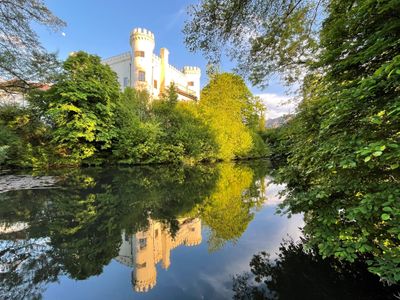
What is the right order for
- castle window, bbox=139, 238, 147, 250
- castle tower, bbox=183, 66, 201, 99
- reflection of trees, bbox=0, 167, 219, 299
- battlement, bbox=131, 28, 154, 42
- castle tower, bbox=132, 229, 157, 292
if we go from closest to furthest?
castle tower, bbox=132, 229, 157, 292 < reflection of trees, bbox=0, 167, 219, 299 < castle window, bbox=139, 238, 147, 250 < battlement, bbox=131, 28, 154, 42 < castle tower, bbox=183, 66, 201, 99

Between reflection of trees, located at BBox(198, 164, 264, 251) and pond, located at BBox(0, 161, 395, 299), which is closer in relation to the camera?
pond, located at BBox(0, 161, 395, 299)

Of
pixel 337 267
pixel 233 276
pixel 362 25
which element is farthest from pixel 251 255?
pixel 362 25

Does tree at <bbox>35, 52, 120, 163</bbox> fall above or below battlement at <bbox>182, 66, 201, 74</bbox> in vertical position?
below

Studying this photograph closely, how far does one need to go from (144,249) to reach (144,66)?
2895cm

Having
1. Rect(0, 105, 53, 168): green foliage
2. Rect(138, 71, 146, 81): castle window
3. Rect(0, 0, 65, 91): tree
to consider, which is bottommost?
Rect(0, 105, 53, 168): green foliage

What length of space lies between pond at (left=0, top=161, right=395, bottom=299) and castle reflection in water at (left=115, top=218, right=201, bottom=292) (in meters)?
0.01

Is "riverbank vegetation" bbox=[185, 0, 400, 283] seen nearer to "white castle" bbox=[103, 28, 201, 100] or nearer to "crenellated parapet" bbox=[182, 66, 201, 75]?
"white castle" bbox=[103, 28, 201, 100]

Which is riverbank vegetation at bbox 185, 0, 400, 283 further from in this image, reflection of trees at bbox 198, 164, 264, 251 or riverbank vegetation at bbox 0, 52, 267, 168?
riverbank vegetation at bbox 0, 52, 267, 168

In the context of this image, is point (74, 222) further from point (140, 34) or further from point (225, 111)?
point (140, 34)

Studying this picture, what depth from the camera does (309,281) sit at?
2730 millimetres

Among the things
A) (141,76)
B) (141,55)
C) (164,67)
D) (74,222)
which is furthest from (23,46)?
(164,67)

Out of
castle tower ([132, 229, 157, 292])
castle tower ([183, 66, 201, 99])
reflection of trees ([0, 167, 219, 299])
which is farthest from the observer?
castle tower ([183, 66, 201, 99])

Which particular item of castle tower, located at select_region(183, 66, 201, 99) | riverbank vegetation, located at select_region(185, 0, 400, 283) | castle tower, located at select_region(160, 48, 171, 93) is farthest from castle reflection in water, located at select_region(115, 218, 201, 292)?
castle tower, located at select_region(183, 66, 201, 99)

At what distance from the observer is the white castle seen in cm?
2895
